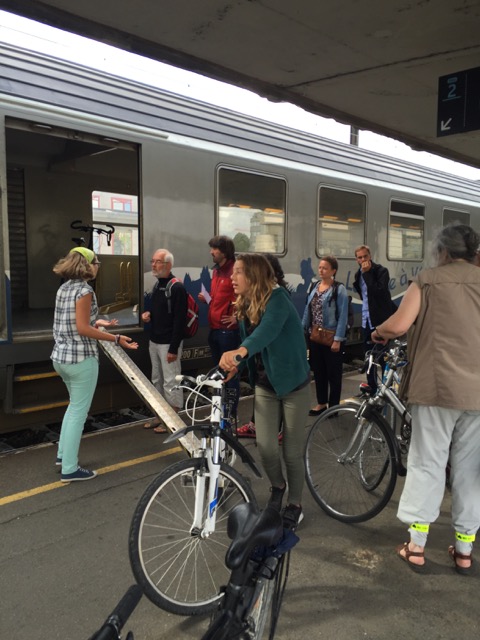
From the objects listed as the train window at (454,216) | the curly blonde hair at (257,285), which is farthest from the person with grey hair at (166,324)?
the train window at (454,216)

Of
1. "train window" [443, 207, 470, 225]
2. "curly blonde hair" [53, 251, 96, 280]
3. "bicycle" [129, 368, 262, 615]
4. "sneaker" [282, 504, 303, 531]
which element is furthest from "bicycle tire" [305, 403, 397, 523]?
"train window" [443, 207, 470, 225]

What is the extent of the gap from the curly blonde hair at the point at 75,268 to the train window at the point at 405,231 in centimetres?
624

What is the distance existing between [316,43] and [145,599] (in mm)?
3664

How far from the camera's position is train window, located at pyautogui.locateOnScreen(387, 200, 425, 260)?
29.6 ft

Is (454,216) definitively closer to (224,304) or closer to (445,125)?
(445,125)

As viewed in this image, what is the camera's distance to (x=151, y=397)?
4.27m

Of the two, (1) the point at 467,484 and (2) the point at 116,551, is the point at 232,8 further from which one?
(2) the point at 116,551

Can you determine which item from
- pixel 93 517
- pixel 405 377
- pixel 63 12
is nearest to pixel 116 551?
pixel 93 517

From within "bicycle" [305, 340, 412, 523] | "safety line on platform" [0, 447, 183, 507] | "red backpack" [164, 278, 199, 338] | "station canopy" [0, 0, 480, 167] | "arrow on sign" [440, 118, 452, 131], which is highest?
"station canopy" [0, 0, 480, 167]

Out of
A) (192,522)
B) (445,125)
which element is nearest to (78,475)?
(192,522)

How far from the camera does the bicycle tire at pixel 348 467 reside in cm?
338

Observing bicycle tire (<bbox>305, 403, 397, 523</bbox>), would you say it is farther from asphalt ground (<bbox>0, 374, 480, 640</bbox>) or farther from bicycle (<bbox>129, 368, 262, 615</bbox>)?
bicycle (<bbox>129, 368, 262, 615</bbox>)

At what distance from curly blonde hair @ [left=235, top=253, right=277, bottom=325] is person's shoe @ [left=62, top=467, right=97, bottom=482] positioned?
1.95 m

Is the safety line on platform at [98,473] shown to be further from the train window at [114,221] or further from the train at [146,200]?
the train window at [114,221]
